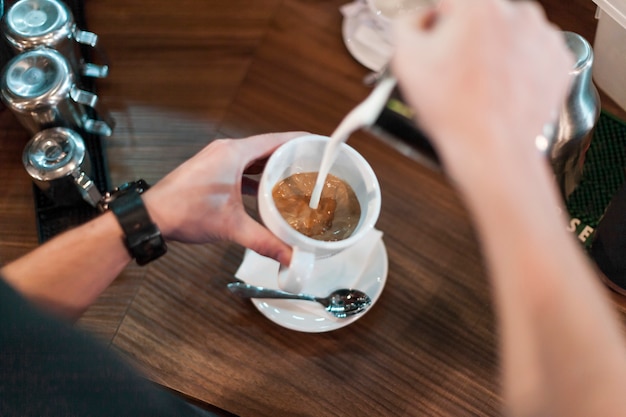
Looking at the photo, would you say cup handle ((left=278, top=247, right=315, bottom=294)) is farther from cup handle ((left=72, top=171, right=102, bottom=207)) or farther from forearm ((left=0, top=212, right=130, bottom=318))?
cup handle ((left=72, top=171, right=102, bottom=207))

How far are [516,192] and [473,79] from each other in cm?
10

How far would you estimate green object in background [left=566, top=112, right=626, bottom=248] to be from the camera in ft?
3.09

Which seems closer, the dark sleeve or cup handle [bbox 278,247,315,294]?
the dark sleeve

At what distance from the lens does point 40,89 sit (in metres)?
0.92

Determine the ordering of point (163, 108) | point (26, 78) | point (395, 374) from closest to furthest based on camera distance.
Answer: point (395, 374) < point (26, 78) < point (163, 108)

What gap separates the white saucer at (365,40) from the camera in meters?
1.08

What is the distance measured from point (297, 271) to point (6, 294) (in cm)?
32

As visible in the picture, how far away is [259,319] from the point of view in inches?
34.2

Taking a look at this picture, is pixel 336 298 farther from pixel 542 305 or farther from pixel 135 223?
pixel 542 305

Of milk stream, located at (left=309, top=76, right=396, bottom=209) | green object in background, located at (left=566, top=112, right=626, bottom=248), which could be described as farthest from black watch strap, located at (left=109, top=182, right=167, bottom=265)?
green object in background, located at (left=566, top=112, right=626, bottom=248)

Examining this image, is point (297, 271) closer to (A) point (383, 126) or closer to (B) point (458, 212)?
(A) point (383, 126)

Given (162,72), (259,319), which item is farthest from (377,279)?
(162,72)

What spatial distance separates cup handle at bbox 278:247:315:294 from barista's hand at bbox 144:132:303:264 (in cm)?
4

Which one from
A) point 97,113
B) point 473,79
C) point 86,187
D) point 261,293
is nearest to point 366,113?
point 473,79
